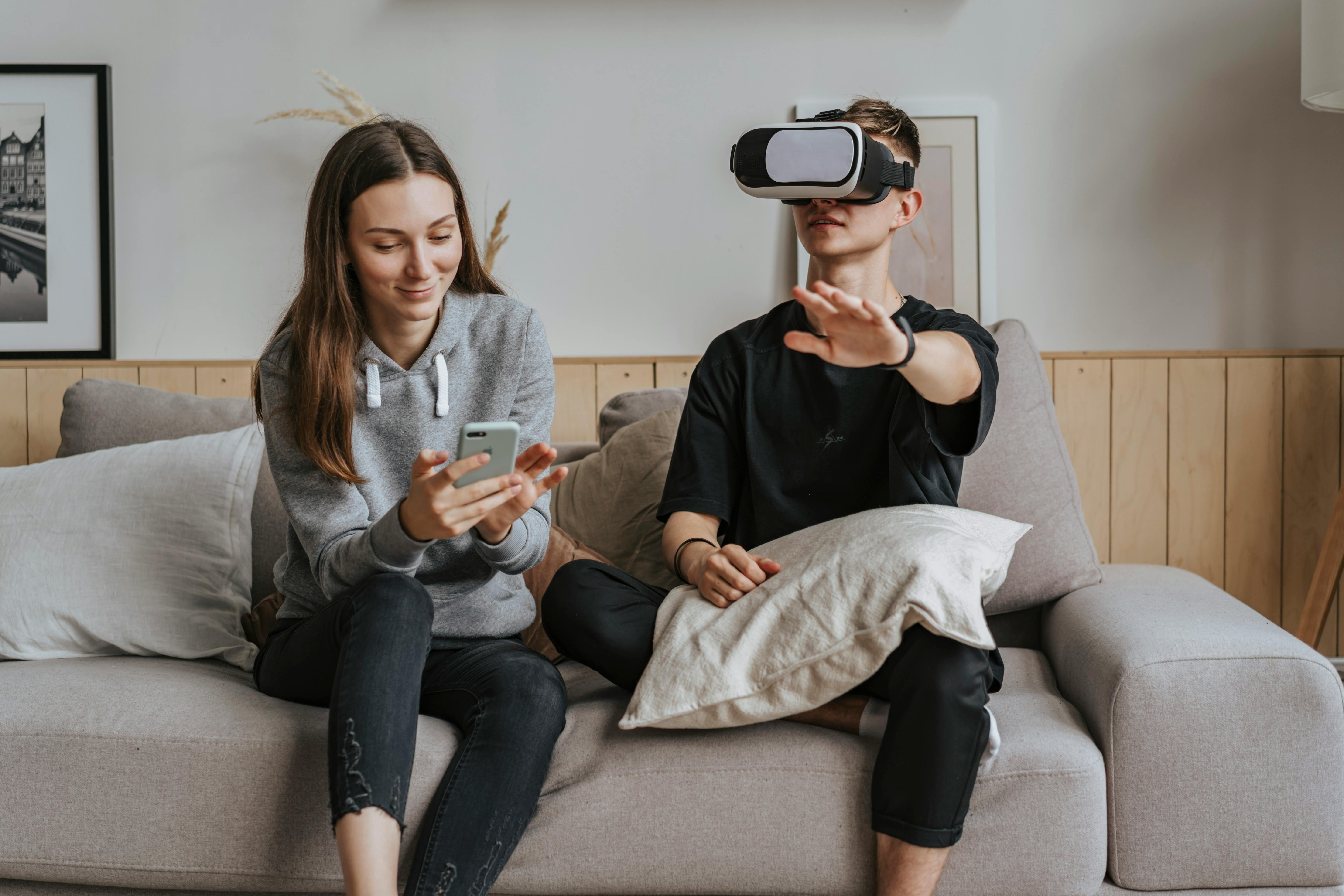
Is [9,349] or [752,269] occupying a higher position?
[752,269]

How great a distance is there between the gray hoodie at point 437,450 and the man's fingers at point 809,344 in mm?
389

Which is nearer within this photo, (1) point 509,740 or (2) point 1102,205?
(1) point 509,740

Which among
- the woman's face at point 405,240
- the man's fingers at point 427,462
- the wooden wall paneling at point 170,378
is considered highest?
the woman's face at point 405,240

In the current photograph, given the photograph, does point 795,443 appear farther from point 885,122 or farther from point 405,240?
point 405,240

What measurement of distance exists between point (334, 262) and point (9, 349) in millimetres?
1249

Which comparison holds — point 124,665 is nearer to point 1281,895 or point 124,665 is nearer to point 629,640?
point 629,640

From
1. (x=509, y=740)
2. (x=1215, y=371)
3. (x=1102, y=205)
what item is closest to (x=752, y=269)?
(x=1102, y=205)

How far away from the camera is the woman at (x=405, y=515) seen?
2.91 ft

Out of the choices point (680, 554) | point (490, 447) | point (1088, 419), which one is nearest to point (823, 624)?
point (680, 554)

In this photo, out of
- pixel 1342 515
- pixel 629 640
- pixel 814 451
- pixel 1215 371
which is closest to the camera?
pixel 629 640

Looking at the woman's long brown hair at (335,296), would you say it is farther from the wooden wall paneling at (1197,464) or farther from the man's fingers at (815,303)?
the wooden wall paneling at (1197,464)

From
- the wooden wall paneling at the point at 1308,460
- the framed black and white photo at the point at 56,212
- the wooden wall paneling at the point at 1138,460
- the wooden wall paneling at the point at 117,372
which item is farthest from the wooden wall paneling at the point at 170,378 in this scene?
the wooden wall paneling at the point at 1308,460

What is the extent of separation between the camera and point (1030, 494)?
4.46 feet

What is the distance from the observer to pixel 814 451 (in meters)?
1.21
